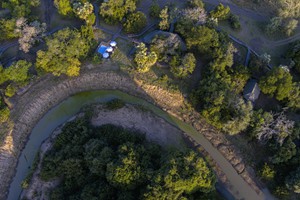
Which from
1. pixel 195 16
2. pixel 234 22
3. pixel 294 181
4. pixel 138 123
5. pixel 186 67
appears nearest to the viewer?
pixel 294 181

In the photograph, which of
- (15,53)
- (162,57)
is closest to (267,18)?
(162,57)

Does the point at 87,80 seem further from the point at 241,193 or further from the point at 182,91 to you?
the point at 241,193

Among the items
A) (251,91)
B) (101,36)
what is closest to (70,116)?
(101,36)

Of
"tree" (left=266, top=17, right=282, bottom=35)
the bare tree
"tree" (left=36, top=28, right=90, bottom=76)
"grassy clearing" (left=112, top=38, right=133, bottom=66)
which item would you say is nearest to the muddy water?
"grassy clearing" (left=112, top=38, right=133, bottom=66)

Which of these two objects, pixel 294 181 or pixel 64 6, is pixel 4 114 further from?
pixel 294 181

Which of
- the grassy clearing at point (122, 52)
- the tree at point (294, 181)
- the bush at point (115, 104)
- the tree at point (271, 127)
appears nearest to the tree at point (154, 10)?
the grassy clearing at point (122, 52)

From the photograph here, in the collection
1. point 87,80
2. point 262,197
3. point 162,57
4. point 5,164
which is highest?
point 162,57
